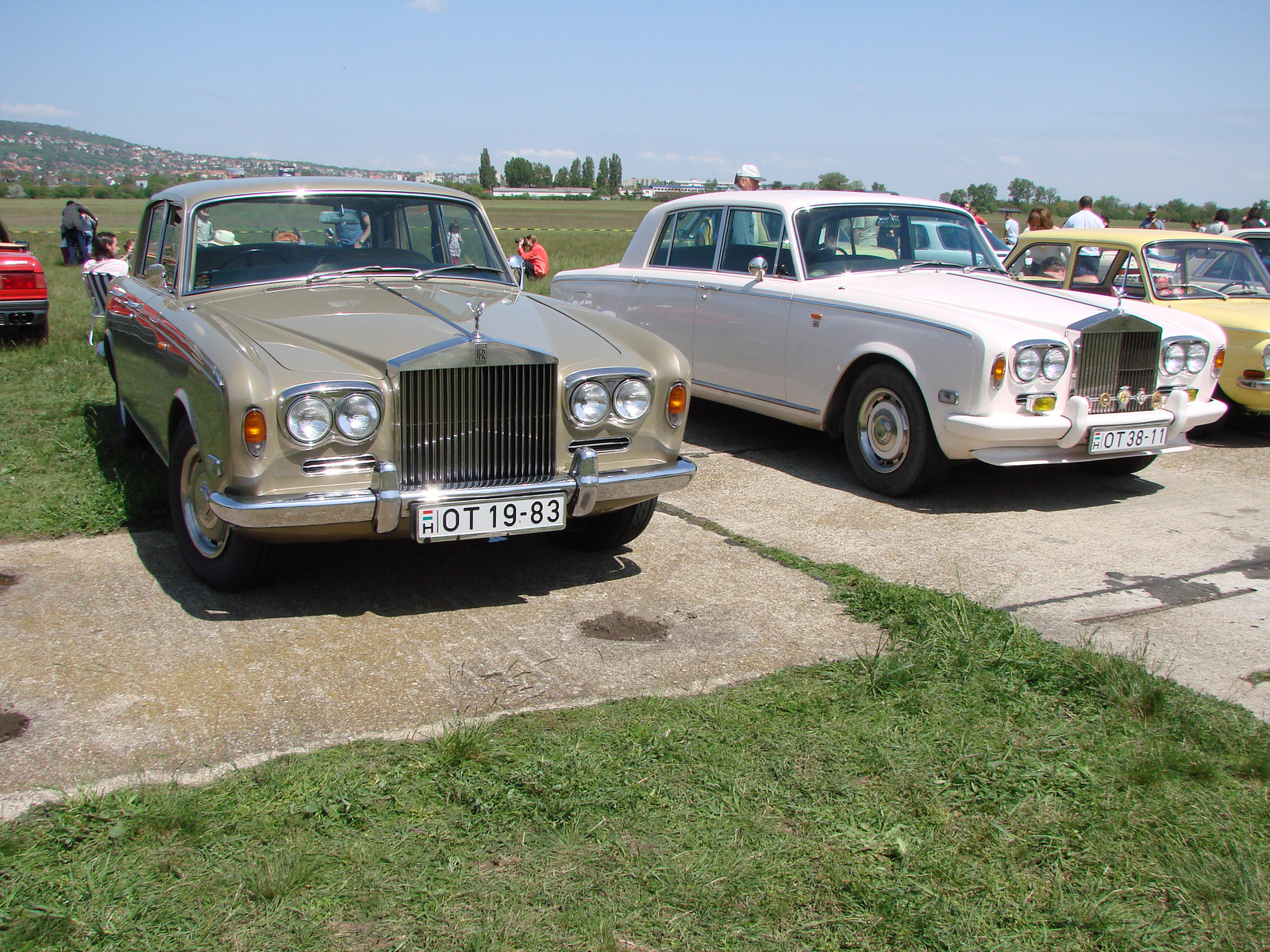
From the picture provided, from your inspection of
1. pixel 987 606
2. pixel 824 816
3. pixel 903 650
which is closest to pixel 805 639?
pixel 903 650

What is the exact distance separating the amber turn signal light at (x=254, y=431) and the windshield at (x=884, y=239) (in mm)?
4022

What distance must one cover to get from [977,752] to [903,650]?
743mm

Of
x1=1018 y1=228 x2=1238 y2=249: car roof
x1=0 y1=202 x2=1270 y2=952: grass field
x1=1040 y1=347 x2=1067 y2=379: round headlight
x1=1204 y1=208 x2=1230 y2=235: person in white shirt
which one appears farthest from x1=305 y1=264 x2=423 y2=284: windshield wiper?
x1=1204 y1=208 x2=1230 y2=235: person in white shirt

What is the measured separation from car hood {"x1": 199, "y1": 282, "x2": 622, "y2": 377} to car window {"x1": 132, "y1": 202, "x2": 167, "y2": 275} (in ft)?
4.12

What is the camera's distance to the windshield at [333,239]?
4.91 m

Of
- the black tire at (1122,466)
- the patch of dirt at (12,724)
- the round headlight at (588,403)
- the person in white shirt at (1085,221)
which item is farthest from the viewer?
the person in white shirt at (1085,221)

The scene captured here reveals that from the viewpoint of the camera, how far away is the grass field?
2.24 metres

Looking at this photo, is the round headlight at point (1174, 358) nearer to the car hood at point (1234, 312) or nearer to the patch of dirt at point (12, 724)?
the car hood at point (1234, 312)

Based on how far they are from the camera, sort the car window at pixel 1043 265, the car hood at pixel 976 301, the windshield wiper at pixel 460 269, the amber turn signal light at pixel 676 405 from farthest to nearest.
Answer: the car window at pixel 1043 265 → the car hood at pixel 976 301 → the windshield wiper at pixel 460 269 → the amber turn signal light at pixel 676 405

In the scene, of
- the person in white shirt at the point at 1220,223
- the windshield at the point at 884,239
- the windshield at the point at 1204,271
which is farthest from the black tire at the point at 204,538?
the person in white shirt at the point at 1220,223

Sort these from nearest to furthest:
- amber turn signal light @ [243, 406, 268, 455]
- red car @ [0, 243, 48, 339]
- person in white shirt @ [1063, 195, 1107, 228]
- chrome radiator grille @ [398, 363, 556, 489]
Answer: amber turn signal light @ [243, 406, 268, 455] → chrome radiator grille @ [398, 363, 556, 489] → red car @ [0, 243, 48, 339] → person in white shirt @ [1063, 195, 1107, 228]

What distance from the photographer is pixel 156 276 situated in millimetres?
5133

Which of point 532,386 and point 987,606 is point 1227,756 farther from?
point 532,386

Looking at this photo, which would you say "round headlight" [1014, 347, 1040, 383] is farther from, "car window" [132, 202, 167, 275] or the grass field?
"car window" [132, 202, 167, 275]
